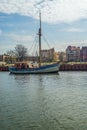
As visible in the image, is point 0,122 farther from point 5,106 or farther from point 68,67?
point 68,67

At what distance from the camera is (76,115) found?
87.2 ft

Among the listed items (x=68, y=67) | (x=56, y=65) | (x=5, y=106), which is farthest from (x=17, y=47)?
(x=5, y=106)

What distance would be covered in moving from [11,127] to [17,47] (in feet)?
577

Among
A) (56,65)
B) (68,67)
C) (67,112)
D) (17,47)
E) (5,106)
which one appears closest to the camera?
(67,112)

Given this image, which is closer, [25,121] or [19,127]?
[19,127]

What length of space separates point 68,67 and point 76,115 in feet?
343

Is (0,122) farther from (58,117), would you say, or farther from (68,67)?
(68,67)

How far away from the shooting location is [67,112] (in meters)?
27.9

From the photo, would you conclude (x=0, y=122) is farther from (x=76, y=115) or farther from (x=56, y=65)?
(x=56, y=65)

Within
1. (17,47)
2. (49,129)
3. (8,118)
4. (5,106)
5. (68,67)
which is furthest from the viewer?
(17,47)

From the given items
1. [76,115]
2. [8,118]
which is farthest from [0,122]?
[76,115]

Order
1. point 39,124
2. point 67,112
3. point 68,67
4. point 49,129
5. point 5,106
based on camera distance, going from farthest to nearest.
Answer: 1. point 68,67
2. point 5,106
3. point 67,112
4. point 39,124
5. point 49,129

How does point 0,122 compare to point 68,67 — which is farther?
point 68,67

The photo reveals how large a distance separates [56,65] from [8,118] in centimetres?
7718
